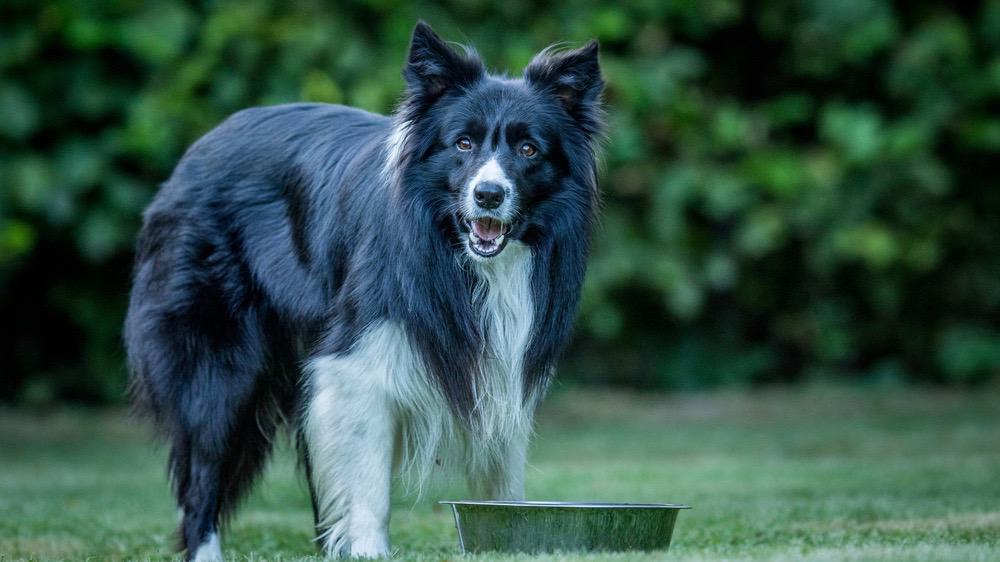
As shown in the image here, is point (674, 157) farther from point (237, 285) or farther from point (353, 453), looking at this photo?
point (353, 453)

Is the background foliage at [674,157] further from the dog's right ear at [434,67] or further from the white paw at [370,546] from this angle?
the white paw at [370,546]

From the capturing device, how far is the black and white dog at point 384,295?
5.28 metres

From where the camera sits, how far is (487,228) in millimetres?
5258

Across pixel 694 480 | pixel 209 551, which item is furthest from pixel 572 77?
pixel 694 480

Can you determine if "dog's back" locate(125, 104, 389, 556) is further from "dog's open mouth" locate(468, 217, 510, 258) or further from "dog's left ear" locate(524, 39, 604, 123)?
"dog's left ear" locate(524, 39, 604, 123)

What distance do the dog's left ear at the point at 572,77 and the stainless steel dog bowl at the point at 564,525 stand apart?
1.67 m

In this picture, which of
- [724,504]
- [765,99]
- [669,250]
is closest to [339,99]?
[669,250]

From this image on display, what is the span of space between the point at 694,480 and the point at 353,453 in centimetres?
399

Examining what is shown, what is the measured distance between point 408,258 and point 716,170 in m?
7.91

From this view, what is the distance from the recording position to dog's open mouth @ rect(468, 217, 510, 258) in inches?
206

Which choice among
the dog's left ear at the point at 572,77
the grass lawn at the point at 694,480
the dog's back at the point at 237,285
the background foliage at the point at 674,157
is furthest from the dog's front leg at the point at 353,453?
the background foliage at the point at 674,157

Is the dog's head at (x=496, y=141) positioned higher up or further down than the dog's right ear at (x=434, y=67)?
further down

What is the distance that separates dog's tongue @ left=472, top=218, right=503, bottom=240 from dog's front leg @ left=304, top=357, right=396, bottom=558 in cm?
69

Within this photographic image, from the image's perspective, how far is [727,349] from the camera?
544 inches
